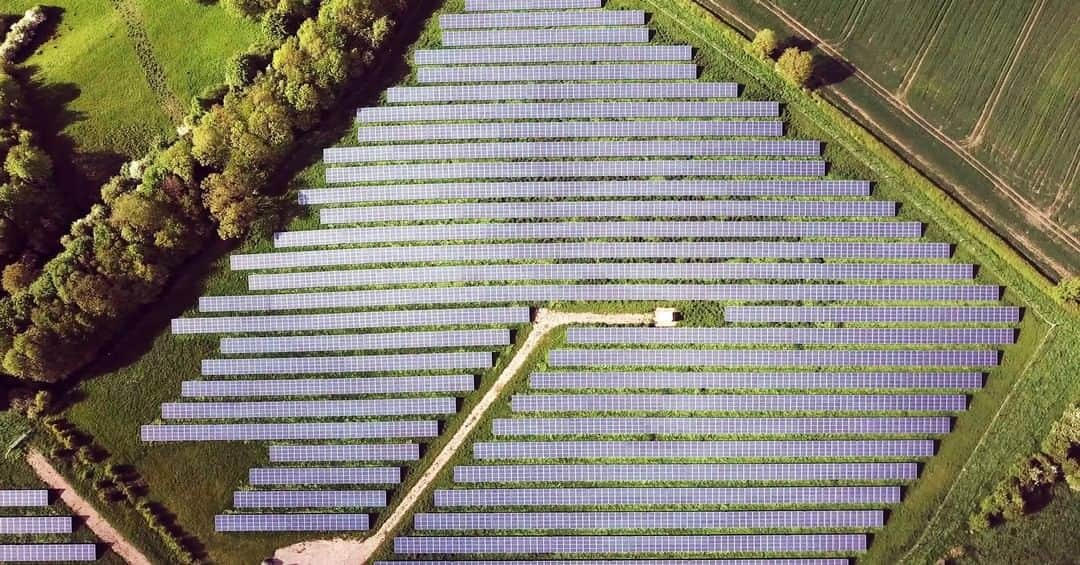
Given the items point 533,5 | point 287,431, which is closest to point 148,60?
point 533,5

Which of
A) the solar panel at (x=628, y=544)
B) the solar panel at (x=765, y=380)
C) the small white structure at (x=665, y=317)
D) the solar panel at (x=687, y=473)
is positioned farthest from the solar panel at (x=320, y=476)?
the small white structure at (x=665, y=317)

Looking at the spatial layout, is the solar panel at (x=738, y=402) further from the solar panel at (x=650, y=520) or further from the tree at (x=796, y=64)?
the tree at (x=796, y=64)

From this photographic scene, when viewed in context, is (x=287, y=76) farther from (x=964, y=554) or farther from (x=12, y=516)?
(x=964, y=554)

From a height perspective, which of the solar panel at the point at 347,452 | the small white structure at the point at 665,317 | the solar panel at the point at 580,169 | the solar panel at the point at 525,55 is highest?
the solar panel at the point at 525,55

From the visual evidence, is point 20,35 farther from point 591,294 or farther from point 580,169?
point 591,294

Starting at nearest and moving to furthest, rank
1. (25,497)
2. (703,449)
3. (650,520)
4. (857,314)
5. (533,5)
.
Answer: (650,520) → (703,449) → (857,314) → (25,497) → (533,5)

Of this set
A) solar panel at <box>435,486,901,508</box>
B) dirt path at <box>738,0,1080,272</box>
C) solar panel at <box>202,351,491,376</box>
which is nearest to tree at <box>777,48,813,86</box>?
dirt path at <box>738,0,1080,272</box>
